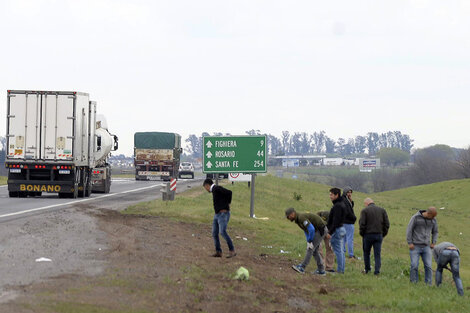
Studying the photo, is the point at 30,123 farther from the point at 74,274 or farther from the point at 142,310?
the point at 142,310

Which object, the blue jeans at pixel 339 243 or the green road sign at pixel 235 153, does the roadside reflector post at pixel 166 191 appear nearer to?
the green road sign at pixel 235 153

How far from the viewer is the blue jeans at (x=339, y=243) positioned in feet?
55.2

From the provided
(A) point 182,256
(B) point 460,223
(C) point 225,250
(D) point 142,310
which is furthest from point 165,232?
(B) point 460,223

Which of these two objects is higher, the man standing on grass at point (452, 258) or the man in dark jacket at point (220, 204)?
the man in dark jacket at point (220, 204)

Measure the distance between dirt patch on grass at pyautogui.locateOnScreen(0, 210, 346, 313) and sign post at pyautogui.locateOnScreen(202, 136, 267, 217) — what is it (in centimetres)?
963

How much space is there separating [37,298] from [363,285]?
7.42m

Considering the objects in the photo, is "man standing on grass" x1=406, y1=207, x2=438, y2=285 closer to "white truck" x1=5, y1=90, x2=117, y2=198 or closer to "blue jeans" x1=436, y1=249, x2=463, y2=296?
"blue jeans" x1=436, y1=249, x2=463, y2=296

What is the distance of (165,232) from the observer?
22109 millimetres

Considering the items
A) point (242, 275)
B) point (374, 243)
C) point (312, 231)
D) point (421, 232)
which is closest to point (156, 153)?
point (374, 243)

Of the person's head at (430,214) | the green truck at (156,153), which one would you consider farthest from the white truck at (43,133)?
the green truck at (156,153)

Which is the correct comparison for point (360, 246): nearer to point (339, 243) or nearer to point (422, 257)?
point (339, 243)

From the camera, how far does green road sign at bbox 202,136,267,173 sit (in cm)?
2973

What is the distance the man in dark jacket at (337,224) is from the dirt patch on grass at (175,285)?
0.88m

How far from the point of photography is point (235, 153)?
98.1ft
